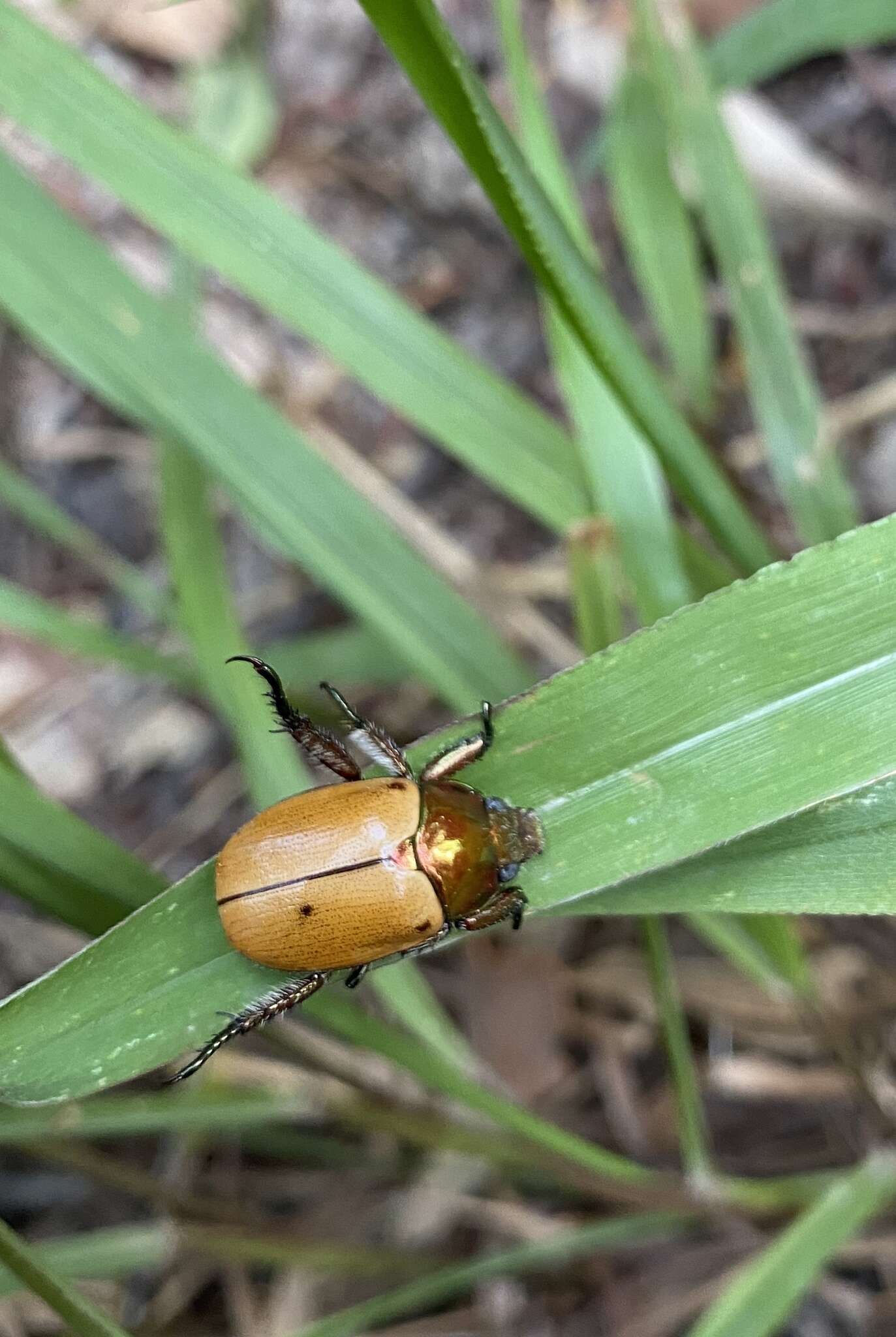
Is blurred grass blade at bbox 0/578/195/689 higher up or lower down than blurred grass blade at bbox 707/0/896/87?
lower down

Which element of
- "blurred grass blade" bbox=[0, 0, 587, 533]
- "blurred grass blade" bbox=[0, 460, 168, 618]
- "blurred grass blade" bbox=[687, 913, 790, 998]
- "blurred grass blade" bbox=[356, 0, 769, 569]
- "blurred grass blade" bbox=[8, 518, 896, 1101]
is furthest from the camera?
"blurred grass blade" bbox=[0, 460, 168, 618]

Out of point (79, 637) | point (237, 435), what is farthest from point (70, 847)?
point (237, 435)

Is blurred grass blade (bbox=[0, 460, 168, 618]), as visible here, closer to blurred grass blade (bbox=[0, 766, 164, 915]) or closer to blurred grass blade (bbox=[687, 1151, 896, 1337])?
blurred grass blade (bbox=[0, 766, 164, 915])

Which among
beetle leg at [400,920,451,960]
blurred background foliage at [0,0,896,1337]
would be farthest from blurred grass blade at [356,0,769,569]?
beetle leg at [400,920,451,960]

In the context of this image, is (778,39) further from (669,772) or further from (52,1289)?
(52,1289)

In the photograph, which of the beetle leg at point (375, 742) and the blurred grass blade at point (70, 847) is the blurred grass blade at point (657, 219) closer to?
the beetle leg at point (375, 742)

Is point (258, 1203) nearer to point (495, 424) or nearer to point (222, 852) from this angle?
point (222, 852)

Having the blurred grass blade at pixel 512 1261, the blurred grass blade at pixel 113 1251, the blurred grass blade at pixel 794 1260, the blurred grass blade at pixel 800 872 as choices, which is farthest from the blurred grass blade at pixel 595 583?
the blurred grass blade at pixel 113 1251
